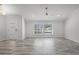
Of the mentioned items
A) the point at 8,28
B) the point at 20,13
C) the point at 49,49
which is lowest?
the point at 49,49

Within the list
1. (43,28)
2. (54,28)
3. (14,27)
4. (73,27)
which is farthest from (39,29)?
(73,27)

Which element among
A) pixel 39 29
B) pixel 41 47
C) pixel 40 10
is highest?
pixel 40 10

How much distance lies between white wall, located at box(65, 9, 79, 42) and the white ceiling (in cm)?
7

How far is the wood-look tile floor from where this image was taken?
1.37m

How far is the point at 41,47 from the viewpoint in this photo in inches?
54.7

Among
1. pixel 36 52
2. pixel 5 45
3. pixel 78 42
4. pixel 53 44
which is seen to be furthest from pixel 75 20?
pixel 5 45

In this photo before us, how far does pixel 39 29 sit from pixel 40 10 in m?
0.27

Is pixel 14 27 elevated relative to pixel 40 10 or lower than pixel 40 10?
lower

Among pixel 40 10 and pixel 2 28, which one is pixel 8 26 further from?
pixel 40 10

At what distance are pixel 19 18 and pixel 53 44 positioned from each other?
609 mm

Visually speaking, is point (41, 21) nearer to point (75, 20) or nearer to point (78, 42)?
point (75, 20)

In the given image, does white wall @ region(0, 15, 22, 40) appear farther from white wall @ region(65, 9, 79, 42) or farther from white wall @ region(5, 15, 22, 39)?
white wall @ region(65, 9, 79, 42)
